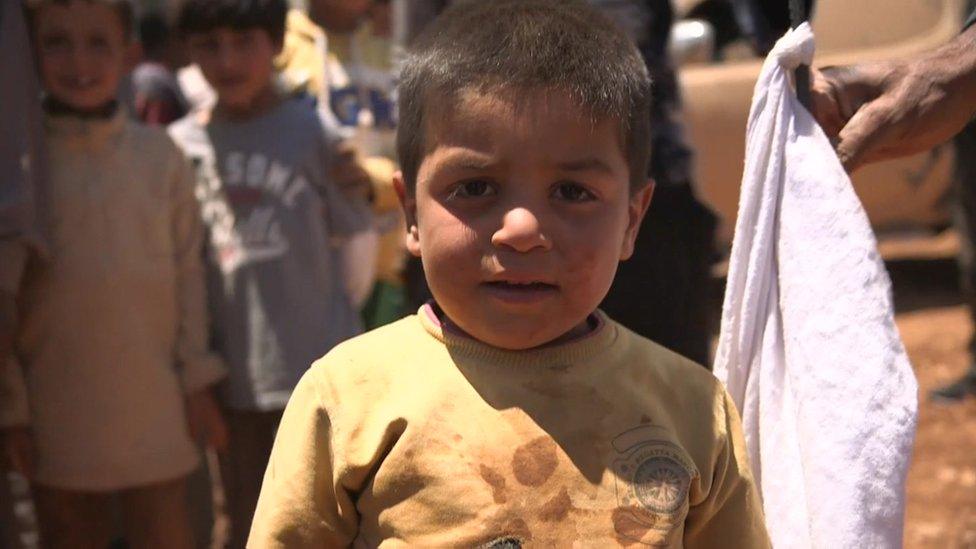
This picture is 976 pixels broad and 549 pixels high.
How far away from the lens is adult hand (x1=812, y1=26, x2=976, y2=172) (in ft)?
8.72

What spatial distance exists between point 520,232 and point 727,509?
0.55 m

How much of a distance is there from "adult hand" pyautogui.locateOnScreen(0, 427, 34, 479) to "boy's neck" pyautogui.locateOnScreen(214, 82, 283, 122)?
1.10m

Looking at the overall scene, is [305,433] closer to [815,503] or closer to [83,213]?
[815,503]

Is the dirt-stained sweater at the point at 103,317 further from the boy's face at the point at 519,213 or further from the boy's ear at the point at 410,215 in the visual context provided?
the boy's face at the point at 519,213

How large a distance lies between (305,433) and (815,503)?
0.81 meters

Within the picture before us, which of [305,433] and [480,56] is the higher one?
[480,56]

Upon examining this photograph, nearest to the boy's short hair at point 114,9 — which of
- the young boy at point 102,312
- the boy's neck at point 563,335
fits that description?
the young boy at point 102,312

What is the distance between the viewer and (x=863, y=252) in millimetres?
2514

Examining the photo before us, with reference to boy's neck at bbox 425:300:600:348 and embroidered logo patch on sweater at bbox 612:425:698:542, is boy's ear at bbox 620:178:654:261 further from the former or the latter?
embroidered logo patch on sweater at bbox 612:425:698:542

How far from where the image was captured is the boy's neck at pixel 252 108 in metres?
4.63

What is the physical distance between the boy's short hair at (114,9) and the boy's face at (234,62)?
0.75 feet

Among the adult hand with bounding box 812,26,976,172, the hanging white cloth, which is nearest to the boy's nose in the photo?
the hanging white cloth

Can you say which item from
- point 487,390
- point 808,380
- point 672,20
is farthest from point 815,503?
point 672,20

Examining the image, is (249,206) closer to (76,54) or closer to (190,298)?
(190,298)
